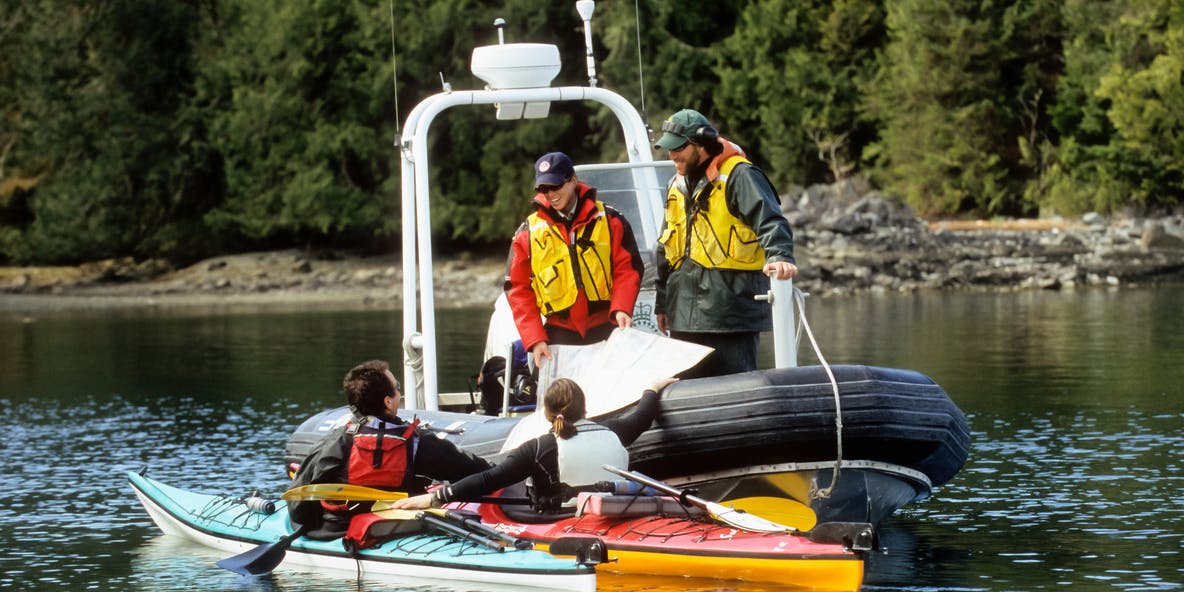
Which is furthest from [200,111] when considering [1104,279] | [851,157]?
[1104,279]

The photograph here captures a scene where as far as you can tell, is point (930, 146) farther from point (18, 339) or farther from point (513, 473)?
point (513, 473)

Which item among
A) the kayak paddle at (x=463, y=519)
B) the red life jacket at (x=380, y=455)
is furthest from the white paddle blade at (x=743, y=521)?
the red life jacket at (x=380, y=455)

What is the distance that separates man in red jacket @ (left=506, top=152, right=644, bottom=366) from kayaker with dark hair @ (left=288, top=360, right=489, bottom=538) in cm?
94

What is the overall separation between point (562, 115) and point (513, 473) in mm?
Result: 35897

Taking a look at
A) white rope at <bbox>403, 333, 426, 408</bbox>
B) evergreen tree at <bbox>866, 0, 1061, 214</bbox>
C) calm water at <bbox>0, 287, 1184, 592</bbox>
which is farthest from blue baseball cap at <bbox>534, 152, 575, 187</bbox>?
evergreen tree at <bbox>866, 0, 1061, 214</bbox>

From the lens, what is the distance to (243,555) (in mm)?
8641

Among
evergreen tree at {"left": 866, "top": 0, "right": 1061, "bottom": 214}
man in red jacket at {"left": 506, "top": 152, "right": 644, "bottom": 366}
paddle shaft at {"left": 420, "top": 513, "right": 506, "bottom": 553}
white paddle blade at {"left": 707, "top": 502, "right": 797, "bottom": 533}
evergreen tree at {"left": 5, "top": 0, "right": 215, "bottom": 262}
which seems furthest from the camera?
evergreen tree at {"left": 5, "top": 0, "right": 215, "bottom": 262}

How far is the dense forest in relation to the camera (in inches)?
1626

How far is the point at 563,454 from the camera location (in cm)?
820

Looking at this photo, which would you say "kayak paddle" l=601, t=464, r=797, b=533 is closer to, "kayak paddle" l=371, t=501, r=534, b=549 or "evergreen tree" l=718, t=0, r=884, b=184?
"kayak paddle" l=371, t=501, r=534, b=549

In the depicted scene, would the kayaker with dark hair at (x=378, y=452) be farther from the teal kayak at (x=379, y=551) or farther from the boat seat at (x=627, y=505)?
the boat seat at (x=627, y=505)

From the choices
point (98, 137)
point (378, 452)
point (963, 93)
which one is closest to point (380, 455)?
point (378, 452)

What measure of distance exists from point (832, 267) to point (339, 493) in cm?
→ 2904

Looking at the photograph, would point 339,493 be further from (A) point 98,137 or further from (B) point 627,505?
(A) point 98,137
